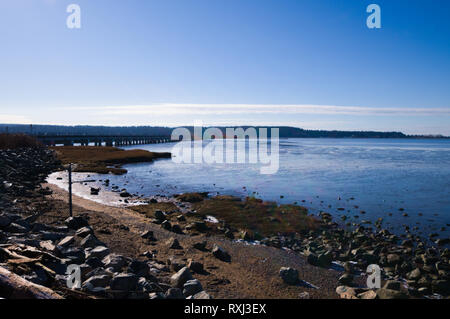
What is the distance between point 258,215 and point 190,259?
9.35m

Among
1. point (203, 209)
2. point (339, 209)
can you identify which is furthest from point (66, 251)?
point (339, 209)

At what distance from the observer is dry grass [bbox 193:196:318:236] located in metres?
16.4

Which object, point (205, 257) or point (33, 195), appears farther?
point (33, 195)

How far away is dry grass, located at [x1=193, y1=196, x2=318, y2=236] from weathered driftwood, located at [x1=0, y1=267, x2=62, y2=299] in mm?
10927

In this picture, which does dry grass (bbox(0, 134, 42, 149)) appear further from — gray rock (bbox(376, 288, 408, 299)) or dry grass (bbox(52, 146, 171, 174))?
gray rock (bbox(376, 288, 408, 299))

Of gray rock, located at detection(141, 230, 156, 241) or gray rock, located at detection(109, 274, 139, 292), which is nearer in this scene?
gray rock, located at detection(109, 274, 139, 292)

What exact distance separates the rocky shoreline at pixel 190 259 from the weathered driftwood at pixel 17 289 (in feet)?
2.97

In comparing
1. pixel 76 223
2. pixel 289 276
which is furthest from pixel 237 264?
pixel 76 223

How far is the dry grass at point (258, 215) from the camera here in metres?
16.4

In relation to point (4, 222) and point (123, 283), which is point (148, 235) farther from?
point (123, 283)

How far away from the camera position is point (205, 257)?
1119cm

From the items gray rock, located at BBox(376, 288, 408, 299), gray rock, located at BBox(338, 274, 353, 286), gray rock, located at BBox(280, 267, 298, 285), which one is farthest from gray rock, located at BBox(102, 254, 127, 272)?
gray rock, located at BBox(376, 288, 408, 299)

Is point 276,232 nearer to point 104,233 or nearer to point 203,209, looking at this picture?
point 203,209
